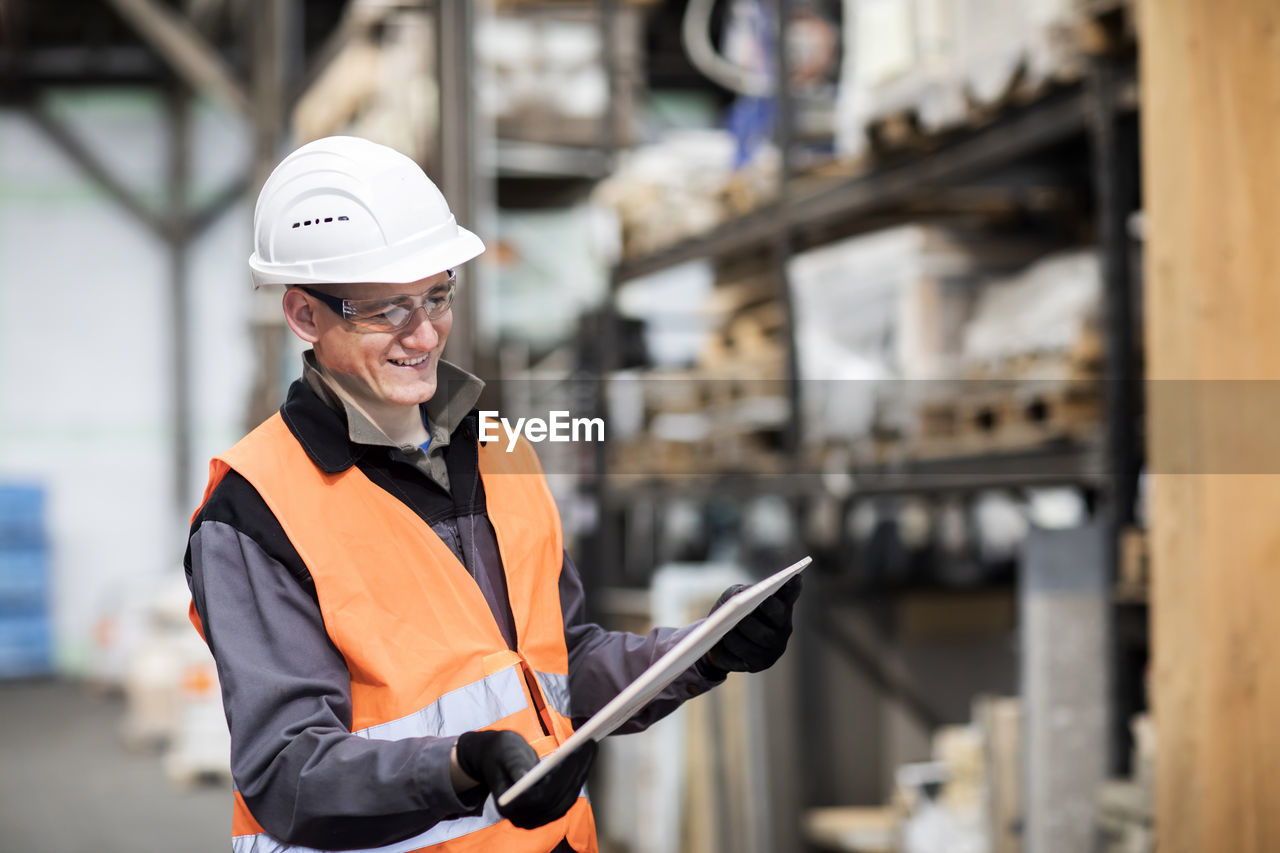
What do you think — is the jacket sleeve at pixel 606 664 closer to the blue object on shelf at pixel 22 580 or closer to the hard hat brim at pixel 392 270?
the hard hat brim at pixel 392 270

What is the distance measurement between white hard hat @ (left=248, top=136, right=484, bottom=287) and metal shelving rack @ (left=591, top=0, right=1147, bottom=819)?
151cm

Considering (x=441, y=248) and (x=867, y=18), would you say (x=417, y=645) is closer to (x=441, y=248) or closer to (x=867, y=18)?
(x=441, y=248)

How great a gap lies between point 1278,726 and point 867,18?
3398mm

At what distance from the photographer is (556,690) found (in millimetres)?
2025

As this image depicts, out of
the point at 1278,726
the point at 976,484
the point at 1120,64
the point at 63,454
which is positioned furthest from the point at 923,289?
the point at 63,454

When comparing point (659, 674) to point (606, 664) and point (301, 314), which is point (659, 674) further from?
point (301, 314)

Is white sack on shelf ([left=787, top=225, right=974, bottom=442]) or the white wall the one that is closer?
white sack on shelf ([left=787, top=225, right=974, bottom=442])

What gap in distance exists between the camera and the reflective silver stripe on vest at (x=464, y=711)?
1821 millimetres

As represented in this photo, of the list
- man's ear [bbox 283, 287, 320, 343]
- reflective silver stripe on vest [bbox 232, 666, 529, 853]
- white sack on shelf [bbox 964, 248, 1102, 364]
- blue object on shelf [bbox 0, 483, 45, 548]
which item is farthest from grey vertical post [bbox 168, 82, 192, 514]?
reflective silver stripe on vest [bbox 232, 666, 529, 853]

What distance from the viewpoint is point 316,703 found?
176 centimetres

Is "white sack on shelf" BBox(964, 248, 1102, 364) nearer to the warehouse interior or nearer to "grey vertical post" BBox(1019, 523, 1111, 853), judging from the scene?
the warehouse interior

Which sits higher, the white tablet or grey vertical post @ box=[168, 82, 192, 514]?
grey vertical post @ box=[168, 82, 192, 514]

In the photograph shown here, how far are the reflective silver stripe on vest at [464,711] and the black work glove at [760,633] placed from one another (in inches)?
11.5

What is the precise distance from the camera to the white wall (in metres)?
17.7
